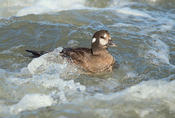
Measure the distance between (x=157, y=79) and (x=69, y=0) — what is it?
18.6 feet

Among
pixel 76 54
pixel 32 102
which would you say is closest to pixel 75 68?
pixel 76 54

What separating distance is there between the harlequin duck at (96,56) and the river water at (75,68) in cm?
17

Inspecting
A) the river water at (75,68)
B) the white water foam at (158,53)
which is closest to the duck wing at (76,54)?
the river water at (75,68)

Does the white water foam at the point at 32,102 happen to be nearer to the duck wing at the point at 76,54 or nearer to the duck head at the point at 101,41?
the duck wing at the point at 76,54

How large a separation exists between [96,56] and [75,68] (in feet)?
1.60

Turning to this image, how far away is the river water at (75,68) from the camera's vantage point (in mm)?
5285

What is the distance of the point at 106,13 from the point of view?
9.95 meters

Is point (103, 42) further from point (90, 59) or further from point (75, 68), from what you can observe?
point (75, 68)

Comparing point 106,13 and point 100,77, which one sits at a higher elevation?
point 106,13

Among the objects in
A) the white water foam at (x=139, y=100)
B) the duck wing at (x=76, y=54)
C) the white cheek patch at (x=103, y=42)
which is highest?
the white cheek patch at (x=103, y=42)

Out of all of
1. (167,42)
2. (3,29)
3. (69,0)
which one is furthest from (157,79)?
(69,0)

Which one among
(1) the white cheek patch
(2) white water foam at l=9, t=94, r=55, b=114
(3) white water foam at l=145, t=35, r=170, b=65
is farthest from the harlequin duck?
(2) white water foam at l=9, t=94, r=55, b=114

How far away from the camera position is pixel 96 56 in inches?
274

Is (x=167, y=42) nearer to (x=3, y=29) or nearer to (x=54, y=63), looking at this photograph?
(x=54, y=63)
